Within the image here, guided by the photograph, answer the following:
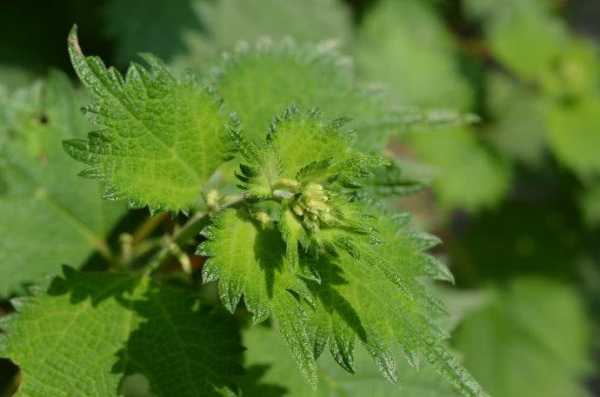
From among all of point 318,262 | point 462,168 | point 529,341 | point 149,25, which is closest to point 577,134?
point 462,168

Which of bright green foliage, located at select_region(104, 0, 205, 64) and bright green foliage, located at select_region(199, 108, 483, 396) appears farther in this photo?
bright green foliage, located at select_region(104, 0, 205, 64)

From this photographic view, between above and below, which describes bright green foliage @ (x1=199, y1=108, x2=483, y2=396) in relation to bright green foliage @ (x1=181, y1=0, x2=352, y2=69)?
below

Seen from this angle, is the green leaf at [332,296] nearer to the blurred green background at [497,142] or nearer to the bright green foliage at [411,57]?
the blurred green background at [497,142]

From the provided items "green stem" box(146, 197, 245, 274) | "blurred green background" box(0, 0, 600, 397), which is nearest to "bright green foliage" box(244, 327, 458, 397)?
"green stem" box(146, 197, 245, 274)

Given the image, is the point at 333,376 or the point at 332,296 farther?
the point at 333,376

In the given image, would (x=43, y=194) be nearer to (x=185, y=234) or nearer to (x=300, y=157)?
(x=185, y=234)

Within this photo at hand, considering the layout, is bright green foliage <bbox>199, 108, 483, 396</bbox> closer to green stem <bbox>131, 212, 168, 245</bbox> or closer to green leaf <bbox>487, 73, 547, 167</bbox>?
green stem <bbox>131, 212, 168, 245</bbox>

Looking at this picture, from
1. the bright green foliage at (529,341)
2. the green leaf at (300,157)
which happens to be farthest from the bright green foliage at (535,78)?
the green leaf at (300,157)

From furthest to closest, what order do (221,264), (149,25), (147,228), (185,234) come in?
(149,25)
(147,228)
(185,234)
(221,264)
